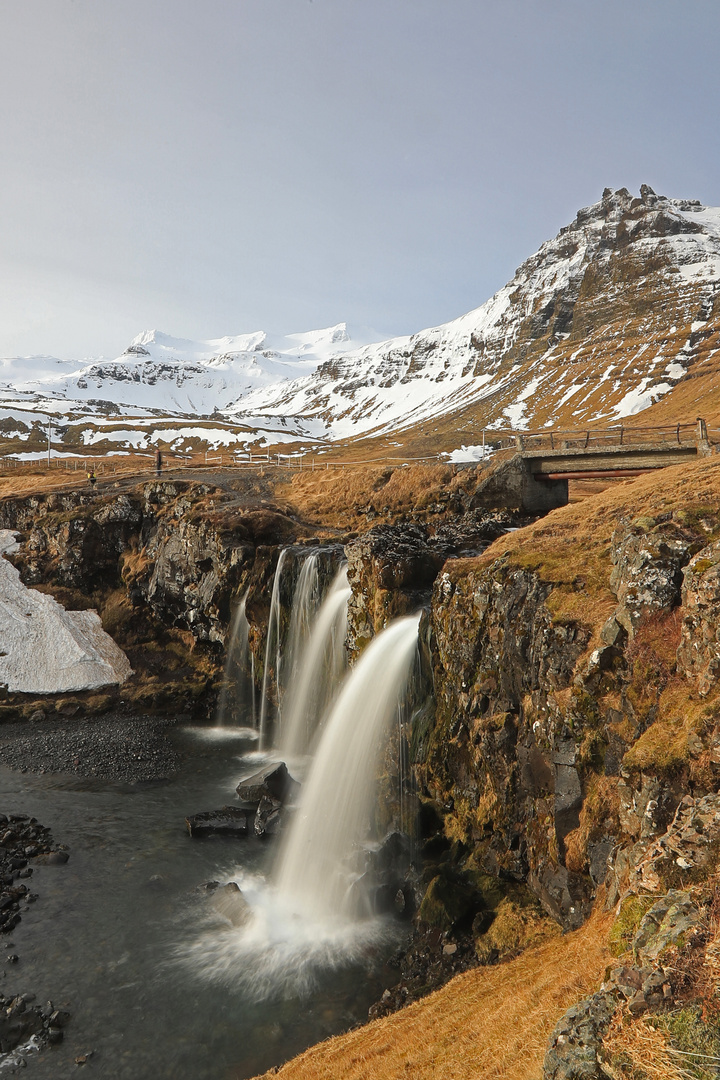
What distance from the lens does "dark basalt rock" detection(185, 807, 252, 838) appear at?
2220 cm

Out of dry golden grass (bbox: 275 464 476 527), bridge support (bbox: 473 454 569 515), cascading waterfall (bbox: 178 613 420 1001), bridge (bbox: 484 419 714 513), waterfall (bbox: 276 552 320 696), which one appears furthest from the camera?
dry golden grass (bbox: 275 464 476 527)

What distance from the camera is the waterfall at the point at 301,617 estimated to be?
100 ft

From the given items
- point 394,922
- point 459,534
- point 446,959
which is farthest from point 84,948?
point 459,534

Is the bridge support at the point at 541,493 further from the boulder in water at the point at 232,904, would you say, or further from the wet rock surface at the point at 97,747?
the boulder in water at the point at 232,904

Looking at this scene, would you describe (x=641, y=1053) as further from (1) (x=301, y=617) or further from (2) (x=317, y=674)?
(1) (x=301, y=617)

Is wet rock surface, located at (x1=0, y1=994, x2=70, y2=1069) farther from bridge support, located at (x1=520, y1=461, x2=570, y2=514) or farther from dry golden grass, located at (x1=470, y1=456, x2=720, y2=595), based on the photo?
bridge support, located at (x1=520, y1=461, x2=570, y2=514)

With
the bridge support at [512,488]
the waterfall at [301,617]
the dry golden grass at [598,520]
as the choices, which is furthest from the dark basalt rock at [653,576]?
the bridge support at [512,488]

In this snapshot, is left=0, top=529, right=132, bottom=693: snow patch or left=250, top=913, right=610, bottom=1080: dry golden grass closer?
left=250, top=913, right=610, bottom=1080: dry golden grass

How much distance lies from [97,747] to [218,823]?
39.7 feet

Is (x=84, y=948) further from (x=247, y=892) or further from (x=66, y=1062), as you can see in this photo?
(x=247, y=892)

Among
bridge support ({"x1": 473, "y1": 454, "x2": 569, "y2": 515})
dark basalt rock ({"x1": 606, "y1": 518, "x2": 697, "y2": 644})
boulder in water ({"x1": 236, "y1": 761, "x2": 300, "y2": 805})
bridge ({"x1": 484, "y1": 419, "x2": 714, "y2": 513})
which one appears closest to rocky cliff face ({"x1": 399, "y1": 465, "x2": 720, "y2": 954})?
dark basalt rock ({"x1": 606, "y1": 518, "x2": 697, "y2": 644})

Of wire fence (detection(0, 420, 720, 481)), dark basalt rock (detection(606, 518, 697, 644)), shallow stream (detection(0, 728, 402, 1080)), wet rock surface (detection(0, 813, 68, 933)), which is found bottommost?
shallow stream (detection(0, 728, 402, 1080))

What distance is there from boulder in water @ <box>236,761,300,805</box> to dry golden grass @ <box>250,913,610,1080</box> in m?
11.8

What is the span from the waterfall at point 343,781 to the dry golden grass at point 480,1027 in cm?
598
